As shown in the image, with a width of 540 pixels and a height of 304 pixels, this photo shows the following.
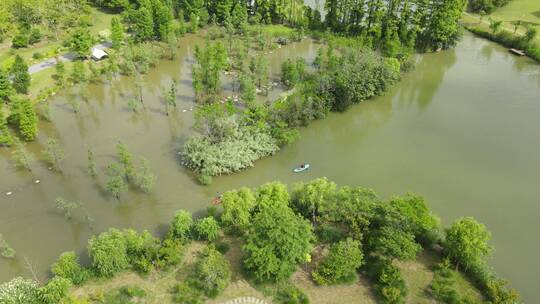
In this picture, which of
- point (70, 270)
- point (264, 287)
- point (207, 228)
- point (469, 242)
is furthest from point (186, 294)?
point (469, 242)

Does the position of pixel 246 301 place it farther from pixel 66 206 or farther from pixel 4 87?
pixel 4 87

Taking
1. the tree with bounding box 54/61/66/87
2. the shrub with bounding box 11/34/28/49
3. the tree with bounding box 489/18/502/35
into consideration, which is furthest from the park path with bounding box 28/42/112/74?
the tree with bounding box 489/18/502/35

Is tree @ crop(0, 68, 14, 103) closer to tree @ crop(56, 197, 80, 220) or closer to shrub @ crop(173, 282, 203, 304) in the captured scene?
tree @ crop(56, 197, 80, 220)

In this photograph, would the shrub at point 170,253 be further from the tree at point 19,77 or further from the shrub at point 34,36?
the shrub at point 34,36

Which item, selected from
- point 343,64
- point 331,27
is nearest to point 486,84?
point 343,64

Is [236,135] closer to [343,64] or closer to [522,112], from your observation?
[343,64]

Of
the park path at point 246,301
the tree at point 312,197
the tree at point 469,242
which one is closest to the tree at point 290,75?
the tree at point 312,197
